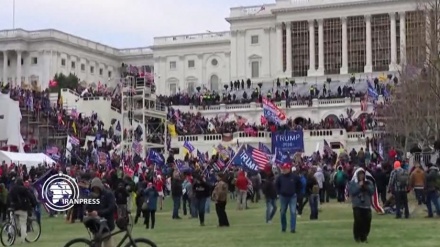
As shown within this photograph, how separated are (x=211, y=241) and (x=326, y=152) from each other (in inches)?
1322

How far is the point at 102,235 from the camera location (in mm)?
15336

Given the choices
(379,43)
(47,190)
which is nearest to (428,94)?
(47,190)

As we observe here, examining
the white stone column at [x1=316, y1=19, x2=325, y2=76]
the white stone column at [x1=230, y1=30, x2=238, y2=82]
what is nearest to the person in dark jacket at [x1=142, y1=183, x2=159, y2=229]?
the white stone column at [x1=316, y1=19, x2=325, y2=76]

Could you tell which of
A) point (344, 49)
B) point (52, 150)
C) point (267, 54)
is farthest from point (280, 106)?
point (267, 54)

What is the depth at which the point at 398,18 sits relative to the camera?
103m

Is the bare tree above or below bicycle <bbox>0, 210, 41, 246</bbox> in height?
above

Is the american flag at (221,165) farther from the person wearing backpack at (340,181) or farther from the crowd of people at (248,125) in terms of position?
the crowd of people at (248,125)

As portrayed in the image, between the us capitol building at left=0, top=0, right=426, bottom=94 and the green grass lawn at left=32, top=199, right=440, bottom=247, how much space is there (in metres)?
60.1

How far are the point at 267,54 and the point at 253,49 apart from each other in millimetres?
2531

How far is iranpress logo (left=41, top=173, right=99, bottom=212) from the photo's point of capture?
27.3m

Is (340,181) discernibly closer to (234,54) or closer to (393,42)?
(393,42)

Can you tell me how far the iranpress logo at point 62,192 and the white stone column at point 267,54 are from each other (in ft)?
267

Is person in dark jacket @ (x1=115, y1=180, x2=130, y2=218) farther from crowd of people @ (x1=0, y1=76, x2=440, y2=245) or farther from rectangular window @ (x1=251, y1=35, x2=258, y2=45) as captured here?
rectangular window @ (x1=251, y1=35, x2=258, y2=45)

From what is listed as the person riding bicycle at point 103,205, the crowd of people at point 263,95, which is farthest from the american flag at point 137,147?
the person riding bicycle at point 103,205
